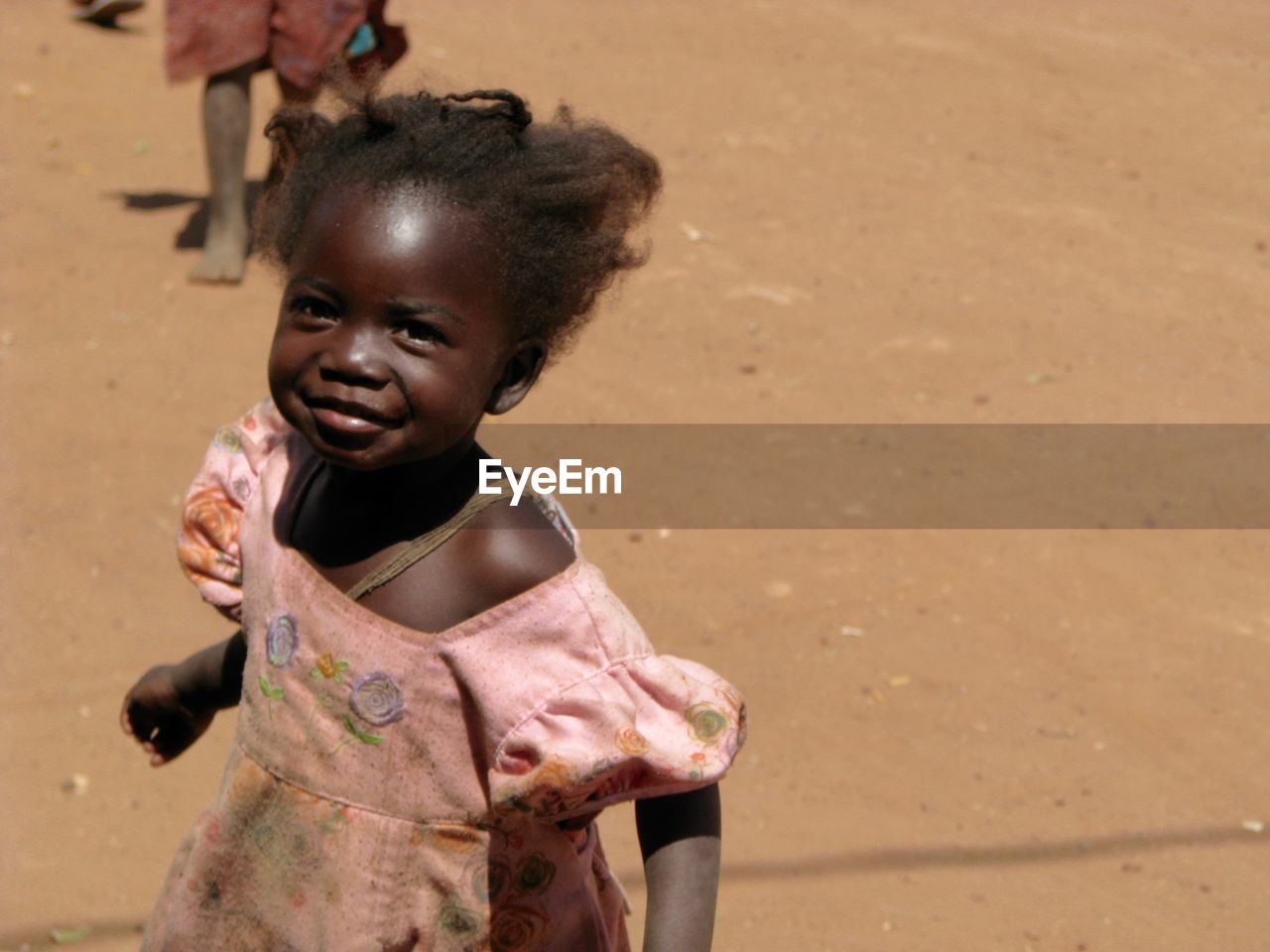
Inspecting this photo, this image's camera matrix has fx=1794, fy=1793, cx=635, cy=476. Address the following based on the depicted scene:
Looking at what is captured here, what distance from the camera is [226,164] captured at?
19.9ft

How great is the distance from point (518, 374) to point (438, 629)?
0.30m

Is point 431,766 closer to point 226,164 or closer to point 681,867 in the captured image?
point 681,867

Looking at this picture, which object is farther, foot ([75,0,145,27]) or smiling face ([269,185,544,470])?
foot ([75,0,145,27])

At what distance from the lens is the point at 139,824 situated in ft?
12.0

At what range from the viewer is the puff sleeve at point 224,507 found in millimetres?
2180

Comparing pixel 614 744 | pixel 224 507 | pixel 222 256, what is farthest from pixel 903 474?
→ pixel 614 744

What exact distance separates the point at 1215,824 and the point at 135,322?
3611 mm

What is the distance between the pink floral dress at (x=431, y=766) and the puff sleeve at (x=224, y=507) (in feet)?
0.25

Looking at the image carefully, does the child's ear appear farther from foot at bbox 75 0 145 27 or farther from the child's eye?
foot at bbox 75 0 145 27

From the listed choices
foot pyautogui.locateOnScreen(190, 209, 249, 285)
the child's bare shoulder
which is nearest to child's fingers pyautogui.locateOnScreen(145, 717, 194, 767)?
the child's bare shoulder

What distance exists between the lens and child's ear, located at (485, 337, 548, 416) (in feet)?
6.45

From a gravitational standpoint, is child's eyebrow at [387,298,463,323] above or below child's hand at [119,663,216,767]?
above

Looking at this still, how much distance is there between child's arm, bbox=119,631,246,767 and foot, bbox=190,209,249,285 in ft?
12.1

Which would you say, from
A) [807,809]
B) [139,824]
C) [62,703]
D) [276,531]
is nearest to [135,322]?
[62,703]
